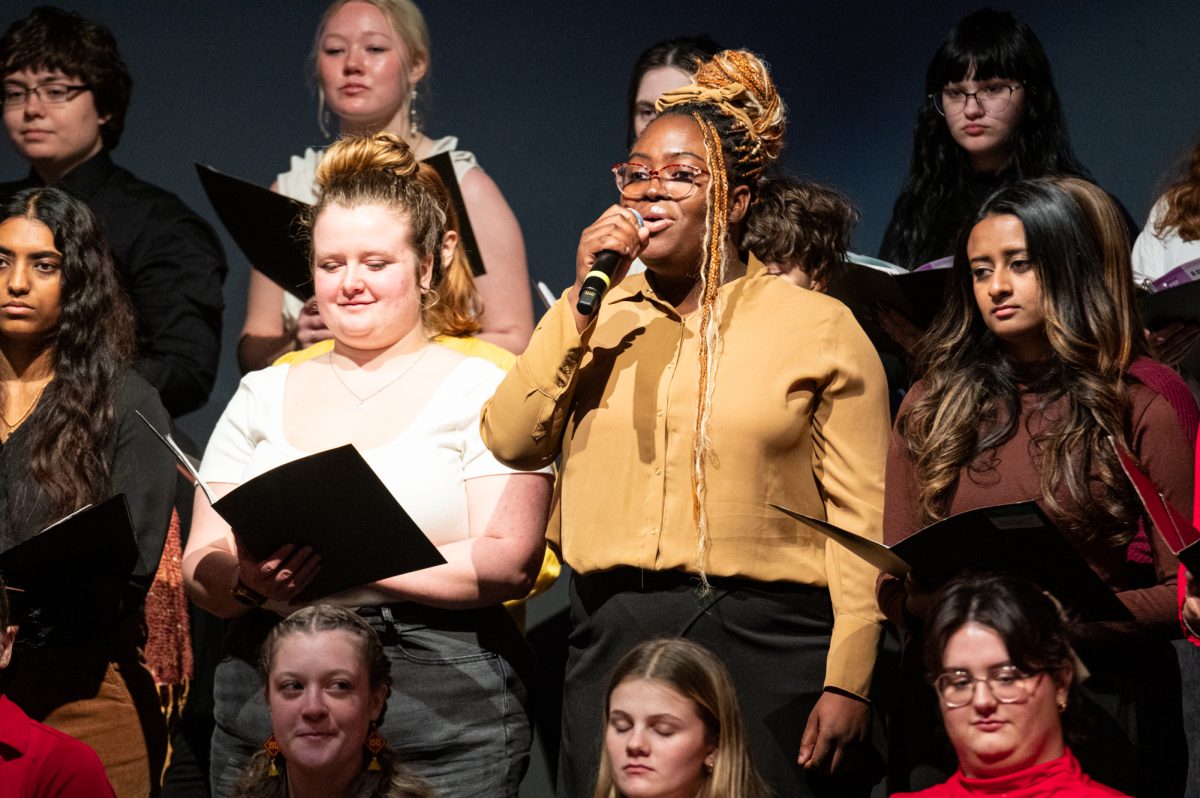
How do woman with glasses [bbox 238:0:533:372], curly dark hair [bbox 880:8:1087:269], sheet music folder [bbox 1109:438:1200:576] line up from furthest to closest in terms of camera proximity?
woman with glasses [bbox 238:0:533:372], curly dark hair [bbox 880:8:1087:269], sheet music folder [bbox 1109:438:1200:576]

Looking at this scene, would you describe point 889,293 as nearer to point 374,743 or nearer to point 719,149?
point 719,149

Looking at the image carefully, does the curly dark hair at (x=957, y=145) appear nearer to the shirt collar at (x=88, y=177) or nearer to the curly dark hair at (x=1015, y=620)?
the curly dark hair at (x=1015, y=620)

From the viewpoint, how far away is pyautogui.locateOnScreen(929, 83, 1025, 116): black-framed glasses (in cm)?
357

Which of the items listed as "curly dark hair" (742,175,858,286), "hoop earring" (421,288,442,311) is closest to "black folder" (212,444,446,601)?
"hoop earring" (421,288,442,311)

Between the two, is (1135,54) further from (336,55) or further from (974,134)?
(336,55)

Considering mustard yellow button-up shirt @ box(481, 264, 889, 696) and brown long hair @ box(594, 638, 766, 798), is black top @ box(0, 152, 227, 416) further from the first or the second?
brown long hair @ box(594, 638, 766, 798)

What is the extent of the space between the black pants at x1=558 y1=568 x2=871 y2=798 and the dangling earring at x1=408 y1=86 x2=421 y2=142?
173 centimetres

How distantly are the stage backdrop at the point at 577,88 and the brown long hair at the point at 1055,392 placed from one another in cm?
151

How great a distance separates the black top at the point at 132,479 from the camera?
10.2 ft

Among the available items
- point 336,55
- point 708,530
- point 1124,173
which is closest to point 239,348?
point 336,55

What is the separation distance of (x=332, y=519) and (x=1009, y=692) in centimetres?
105

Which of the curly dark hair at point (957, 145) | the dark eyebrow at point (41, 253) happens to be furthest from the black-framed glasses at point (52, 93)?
the curly dark hair at point (957, 145)

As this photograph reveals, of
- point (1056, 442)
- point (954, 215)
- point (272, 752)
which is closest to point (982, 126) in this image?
point (954, 215)

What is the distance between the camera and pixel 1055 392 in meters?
2.60
